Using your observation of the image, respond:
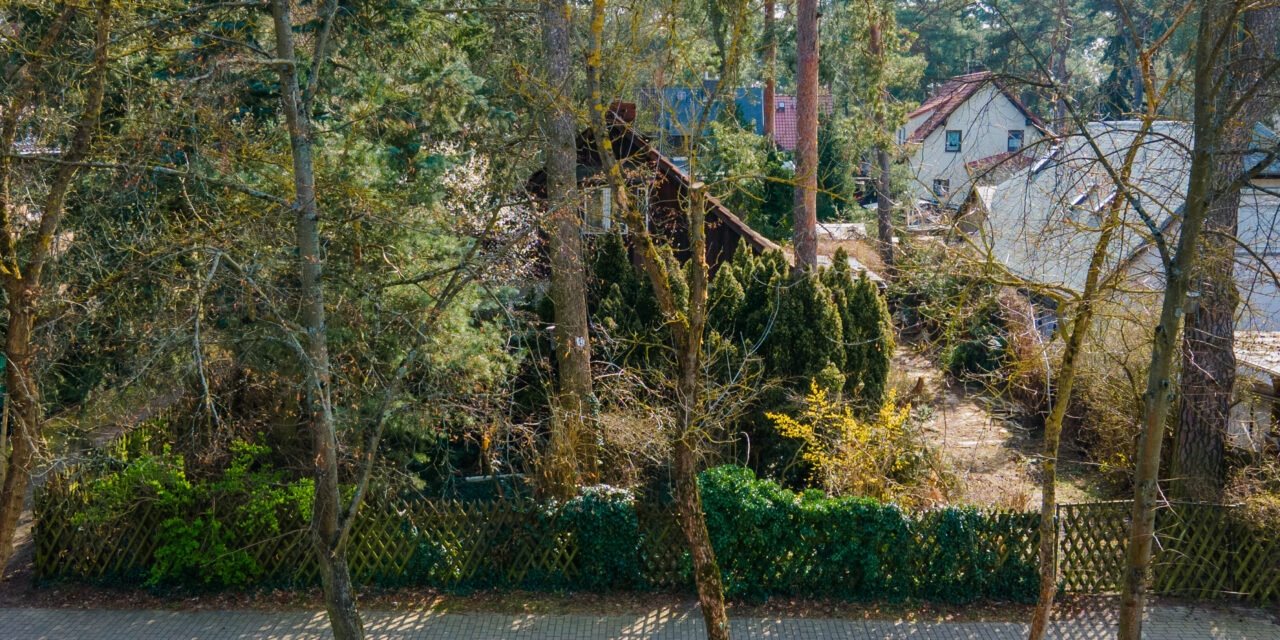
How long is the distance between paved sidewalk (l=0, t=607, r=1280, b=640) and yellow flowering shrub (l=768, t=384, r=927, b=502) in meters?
1.65

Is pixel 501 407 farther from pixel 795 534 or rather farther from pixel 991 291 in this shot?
pixel 991 291

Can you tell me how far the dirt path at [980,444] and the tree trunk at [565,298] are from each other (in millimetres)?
4332

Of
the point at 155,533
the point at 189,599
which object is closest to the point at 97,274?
the point at 155,533

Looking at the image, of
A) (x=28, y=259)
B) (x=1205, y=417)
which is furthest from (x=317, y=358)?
(x=1205, y=417)

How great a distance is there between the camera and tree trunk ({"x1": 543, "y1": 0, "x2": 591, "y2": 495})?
1044cm

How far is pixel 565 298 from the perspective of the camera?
38.4ft

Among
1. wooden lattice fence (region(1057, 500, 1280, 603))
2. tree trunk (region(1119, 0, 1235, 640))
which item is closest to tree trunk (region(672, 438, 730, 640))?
tree trunk (region(1119, 0, 1235, 640))

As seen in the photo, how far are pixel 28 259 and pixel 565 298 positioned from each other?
590 cm

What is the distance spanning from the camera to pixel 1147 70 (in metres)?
6.66

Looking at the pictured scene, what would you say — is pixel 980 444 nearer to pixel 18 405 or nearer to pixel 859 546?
pixel 859 546

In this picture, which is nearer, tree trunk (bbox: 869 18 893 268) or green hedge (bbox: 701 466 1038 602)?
green hedge (bbox: 701 466 1038 602)

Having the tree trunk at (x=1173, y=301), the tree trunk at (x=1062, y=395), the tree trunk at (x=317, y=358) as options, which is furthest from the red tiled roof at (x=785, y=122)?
the tree trunk at (x=317, y=358)

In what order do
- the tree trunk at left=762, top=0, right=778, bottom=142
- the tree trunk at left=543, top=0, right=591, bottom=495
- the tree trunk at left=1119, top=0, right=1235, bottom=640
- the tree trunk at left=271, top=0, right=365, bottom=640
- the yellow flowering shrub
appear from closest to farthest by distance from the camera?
the tree trunk at left=1119, top=0, right=1235, bottom=640 → the tree trunk at left=271, top=0, right=365, bottom=640 → the yellow flowering shrub → the tree trunk at left=543, top=0, right=591, bottom=495 → the tree trunk at left=762, top=0, right=778, bottom=142

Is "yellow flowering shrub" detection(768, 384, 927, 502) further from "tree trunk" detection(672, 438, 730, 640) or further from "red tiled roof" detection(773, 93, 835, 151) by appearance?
"red tiled roof" detection(773, 93, 835, 151)
